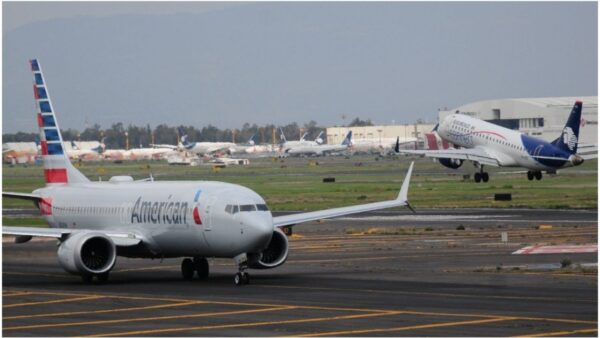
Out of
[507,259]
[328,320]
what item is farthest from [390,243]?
[328,320]

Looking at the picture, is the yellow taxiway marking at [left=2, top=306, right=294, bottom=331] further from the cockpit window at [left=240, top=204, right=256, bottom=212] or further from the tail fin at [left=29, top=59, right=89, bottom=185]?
the tail fin at [left=29, top=59, right=89, bottom=185]

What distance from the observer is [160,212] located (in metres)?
46.4

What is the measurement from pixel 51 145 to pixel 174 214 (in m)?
9.69

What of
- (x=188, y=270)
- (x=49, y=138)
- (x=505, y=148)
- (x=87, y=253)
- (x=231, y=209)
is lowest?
(x=505, y=148)

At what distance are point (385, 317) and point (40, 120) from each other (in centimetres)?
2380

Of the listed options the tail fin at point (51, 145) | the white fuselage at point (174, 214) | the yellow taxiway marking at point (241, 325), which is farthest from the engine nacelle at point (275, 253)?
the yellow taxiway marking at point (241, 325)

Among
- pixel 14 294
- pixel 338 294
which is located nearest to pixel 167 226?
pixel 14 294

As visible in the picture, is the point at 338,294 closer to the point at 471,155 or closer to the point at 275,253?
the point at 275,253

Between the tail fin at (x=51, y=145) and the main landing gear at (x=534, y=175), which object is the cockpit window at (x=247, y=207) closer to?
the tail fin at (x=51, y=145)

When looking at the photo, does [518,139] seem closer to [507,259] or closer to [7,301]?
[507,259]

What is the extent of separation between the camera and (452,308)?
35469 mm

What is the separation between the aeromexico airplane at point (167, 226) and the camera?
144ft

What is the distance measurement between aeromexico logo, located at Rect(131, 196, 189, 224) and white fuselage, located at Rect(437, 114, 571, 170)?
80.3 metres

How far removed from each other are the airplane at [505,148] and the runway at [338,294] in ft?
183
